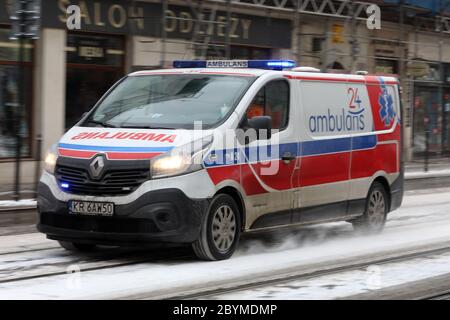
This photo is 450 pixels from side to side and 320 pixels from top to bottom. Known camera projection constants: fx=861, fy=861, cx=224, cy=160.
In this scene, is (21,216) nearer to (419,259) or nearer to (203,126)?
(203,126)

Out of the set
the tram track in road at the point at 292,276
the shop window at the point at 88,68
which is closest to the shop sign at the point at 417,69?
the shop window at the point at 88,68

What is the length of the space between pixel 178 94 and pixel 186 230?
1.75 meters

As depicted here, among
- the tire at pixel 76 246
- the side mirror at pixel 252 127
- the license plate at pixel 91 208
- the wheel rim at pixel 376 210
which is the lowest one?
the tire at pixel 76 246

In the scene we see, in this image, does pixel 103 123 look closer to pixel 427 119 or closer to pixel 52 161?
pixel 52 161

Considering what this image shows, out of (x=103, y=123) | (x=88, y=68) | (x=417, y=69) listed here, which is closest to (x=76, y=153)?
(x=103, y=123)

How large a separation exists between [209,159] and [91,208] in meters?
1.24

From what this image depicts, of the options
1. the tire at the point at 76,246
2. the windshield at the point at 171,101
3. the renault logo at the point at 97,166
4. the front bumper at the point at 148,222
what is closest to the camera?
the front bumper at the point at 148,222

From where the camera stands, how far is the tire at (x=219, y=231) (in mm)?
8539

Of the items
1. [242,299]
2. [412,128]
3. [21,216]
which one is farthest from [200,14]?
[242,299]

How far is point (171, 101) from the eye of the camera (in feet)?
30.5

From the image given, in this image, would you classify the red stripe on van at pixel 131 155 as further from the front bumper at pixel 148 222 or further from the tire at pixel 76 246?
the tire at pixel 76 246

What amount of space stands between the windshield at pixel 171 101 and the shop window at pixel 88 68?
9.40m

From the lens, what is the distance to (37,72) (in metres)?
18.3

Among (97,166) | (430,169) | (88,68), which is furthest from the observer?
(430,169)
